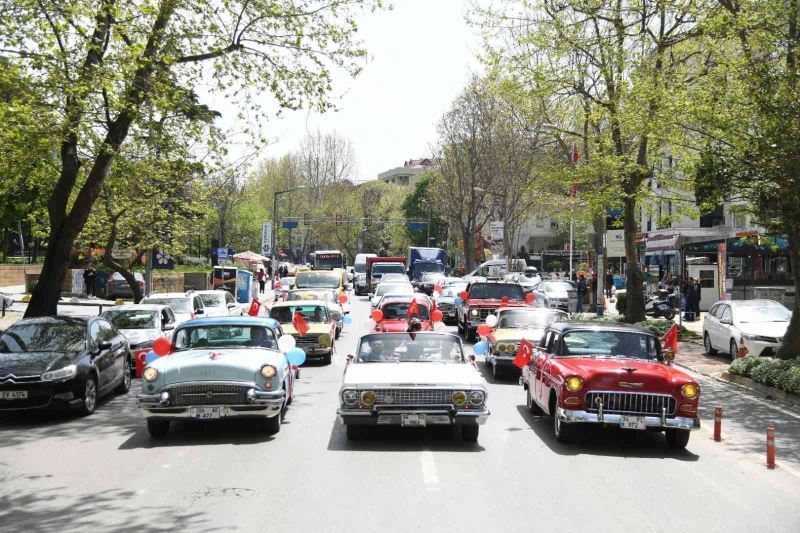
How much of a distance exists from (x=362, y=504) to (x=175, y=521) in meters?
1.61

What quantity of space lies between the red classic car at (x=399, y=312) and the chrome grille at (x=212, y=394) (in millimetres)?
8480

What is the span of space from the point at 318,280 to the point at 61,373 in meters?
22.6

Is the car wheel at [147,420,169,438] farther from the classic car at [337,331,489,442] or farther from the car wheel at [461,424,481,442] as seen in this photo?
the car wheel at [461,424,481,442]

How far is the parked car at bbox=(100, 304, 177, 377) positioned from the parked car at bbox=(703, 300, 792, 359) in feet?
44.2

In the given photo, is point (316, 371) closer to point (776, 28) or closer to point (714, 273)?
point (776, 28)

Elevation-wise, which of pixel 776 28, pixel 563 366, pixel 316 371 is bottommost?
pixel 316 371

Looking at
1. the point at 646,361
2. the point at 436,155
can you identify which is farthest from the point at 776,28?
the point at 436,155

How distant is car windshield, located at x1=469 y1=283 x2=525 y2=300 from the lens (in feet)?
82.3

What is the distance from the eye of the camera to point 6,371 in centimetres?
1240

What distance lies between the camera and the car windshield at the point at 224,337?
1220cm

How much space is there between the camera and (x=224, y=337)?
1234cm

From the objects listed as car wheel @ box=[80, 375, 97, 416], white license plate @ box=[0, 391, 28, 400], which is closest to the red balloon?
car wheel @ box=[80, 375, 97, 416]

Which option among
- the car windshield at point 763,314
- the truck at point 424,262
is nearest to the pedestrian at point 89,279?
the truck at point 424,262

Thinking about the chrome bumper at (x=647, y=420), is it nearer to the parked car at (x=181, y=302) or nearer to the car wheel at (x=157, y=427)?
the car wheel at (x=157, y=427)
